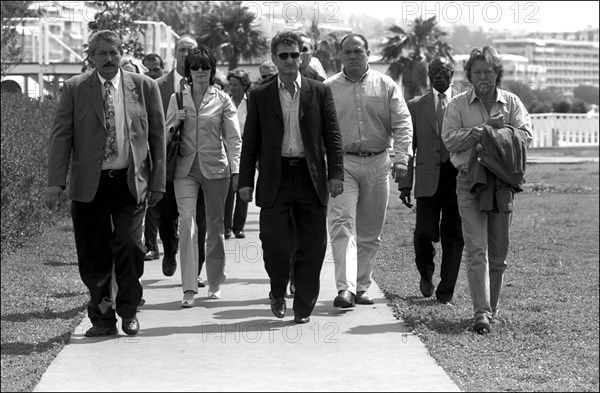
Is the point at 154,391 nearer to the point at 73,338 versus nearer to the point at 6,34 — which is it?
the point at 73,338

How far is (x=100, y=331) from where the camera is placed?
8.45 m

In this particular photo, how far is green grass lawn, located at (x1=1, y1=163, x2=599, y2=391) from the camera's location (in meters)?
7.53

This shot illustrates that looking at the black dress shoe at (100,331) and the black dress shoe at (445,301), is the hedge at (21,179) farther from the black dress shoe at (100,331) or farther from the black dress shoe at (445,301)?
the black dress shoe at (445,301)

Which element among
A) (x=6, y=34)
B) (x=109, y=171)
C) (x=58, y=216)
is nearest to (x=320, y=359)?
(x=109, y=171)

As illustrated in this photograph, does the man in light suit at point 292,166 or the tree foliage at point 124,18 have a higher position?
the tree foliage at point 124,18

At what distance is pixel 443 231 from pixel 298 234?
1.66 metres

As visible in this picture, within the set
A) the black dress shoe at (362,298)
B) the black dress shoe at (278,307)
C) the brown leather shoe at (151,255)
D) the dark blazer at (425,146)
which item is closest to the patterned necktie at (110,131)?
the black dress shoe at (278,307)

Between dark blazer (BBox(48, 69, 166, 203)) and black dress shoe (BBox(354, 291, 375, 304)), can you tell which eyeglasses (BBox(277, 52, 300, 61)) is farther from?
black dress shoe (BBox(354, 291, 375, 304))

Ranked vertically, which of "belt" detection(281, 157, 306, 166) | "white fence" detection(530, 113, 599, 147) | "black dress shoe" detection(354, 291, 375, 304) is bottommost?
"white fence" detection(530, 113, 599, 147)

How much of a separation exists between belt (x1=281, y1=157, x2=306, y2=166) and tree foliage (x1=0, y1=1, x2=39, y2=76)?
10.9 metres

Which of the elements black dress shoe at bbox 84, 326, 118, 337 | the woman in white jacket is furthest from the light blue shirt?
black dress shoe at bbox 84, 326, 118, 337

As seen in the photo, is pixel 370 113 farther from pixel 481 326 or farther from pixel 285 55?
pixel 481 326

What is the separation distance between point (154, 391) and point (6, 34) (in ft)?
45.8

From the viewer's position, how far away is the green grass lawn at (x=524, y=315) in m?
7.54
